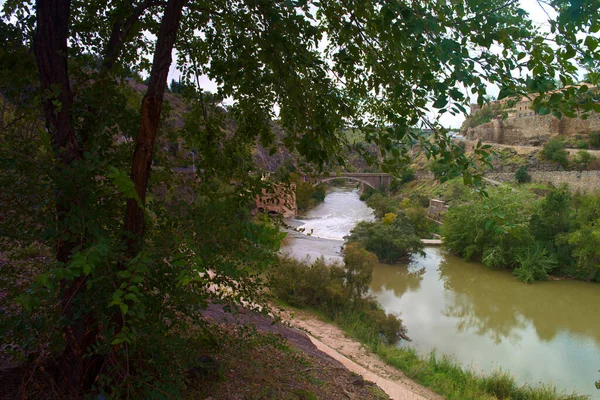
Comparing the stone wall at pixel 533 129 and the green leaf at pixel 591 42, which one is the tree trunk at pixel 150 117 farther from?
the stone wall at pixel 533 129

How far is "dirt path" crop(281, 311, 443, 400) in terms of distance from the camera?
6.64 meters

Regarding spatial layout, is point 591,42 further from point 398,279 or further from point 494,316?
point 398,279

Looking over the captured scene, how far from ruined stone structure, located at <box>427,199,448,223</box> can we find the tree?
2727cm

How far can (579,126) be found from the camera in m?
32.8

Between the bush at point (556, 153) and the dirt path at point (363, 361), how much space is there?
2497 centimetres

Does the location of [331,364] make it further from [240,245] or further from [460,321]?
[460,321]

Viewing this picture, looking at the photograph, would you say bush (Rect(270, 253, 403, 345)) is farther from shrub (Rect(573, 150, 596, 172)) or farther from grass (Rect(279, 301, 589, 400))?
shrub (Rect(573, 150, 596, 172))

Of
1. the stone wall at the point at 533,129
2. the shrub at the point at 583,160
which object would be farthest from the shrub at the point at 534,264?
the stone wall at the point at 533,129

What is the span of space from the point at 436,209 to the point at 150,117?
2958 centimetres

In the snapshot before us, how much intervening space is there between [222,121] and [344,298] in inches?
390

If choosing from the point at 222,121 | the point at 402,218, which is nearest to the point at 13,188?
the point at 222,121

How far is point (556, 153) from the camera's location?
94.0 ft

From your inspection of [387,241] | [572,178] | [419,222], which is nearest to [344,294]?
[387,241]

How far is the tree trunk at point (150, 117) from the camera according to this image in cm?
230
